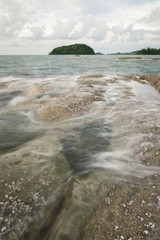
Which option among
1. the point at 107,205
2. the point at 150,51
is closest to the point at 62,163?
the point at 107,205

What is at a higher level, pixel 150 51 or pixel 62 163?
pixel 150 51

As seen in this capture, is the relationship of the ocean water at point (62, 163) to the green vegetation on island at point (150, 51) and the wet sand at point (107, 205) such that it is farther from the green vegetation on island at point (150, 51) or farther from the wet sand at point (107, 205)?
the green vegetation on island at point (150, 51)

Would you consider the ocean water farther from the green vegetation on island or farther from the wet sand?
the green vegetation on island

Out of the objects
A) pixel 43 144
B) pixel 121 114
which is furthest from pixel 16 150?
pixel 121 114

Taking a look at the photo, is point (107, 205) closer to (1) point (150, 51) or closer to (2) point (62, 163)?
(2) point (62, 163)

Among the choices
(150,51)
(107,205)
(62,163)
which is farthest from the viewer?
(150,51)

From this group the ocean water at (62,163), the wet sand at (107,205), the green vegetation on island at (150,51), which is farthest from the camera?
the green vegetation on island at (150,51)

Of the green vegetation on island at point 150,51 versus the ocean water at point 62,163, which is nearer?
the ocean water at point 62,163

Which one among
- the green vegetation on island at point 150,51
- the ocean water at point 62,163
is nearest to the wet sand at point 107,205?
the ocean water at point 62,163

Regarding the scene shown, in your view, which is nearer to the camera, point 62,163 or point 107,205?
point 107,205

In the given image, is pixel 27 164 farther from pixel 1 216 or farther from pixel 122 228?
pixel 122 228

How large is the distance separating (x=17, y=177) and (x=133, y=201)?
7.89 feet

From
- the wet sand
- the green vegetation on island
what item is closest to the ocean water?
the wet sand

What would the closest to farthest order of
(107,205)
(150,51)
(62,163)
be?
(107,205)
(62,163)
(150,51)
